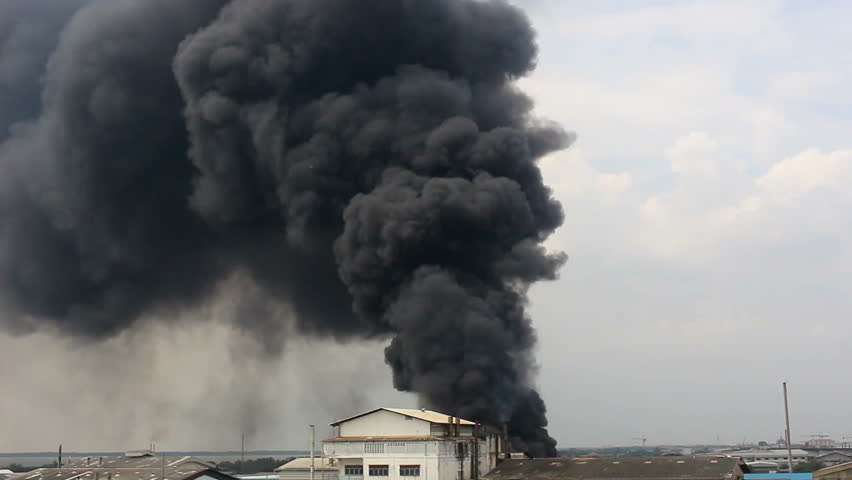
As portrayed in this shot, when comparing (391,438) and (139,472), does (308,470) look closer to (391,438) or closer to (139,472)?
(391,438)

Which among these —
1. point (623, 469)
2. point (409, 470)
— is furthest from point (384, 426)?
point (623, 469)

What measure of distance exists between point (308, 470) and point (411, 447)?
29.6 ft

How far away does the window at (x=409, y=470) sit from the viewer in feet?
150

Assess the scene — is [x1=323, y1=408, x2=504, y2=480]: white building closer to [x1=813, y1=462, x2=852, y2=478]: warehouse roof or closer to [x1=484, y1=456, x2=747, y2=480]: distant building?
[x1=484, y1=456, x2=747, y2=480]: distant building

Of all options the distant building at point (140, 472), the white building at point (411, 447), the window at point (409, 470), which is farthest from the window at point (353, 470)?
the distant building at point (140, 472)

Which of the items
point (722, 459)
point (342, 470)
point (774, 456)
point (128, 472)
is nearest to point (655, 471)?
point (722, 459)

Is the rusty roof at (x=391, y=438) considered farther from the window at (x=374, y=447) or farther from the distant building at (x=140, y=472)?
the distant building at (x=140, y=472)

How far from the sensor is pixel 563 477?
143 ft

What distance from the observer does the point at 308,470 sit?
52.0m

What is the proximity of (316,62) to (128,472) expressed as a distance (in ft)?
99.2

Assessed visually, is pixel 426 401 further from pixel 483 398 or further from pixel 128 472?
pixel 128 472

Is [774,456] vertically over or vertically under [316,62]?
under

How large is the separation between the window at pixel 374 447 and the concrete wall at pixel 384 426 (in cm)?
59

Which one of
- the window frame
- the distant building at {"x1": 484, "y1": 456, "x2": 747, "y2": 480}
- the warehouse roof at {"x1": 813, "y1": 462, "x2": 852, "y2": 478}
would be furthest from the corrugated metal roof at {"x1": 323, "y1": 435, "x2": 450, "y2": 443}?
the warehouse roof at {"x1": 813, "y1": 462, "x2": 852, "y2": 478}
